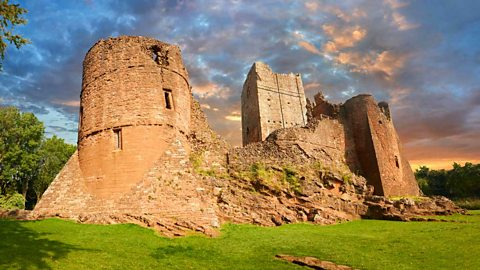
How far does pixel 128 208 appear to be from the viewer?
14297 mm

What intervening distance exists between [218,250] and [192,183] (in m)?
4.94

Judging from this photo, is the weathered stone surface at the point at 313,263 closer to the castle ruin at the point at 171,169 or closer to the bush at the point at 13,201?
the castle ruin at the point at 171,169

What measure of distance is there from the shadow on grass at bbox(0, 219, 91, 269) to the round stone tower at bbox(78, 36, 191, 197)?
378cm

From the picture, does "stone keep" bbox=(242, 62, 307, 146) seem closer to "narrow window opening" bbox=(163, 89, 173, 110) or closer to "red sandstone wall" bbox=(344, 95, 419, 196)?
"red sandstone wall" bbox=(344, 95, 419, 196)

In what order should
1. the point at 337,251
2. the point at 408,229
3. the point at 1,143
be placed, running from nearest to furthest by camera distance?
the point at 337,251 → the point at 408,229 → the point at 1,143

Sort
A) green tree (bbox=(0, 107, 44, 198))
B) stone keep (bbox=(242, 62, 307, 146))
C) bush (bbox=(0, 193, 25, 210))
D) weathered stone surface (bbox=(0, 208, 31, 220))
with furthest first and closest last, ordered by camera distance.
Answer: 1. stone keep (bbox=(242, 62, 307, 146))
2. green tree (bbox=(0, 107, 44, 198))
3. bush (bbox=(0, 193, 25, 210))
4. weathered stone surface (bbox=(0, 208, 31, 220))

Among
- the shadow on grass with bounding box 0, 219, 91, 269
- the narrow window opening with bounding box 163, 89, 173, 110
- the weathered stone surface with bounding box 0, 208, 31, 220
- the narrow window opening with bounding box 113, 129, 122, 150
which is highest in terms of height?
the narrow window opening with bounding box 163, 89, 173, 110

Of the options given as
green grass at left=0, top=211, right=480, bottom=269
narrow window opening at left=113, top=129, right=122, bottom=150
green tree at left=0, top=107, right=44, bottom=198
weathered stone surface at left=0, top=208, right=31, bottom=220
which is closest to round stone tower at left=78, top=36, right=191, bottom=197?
narrow window opening at left=113, top=129, right=122, bottom=150

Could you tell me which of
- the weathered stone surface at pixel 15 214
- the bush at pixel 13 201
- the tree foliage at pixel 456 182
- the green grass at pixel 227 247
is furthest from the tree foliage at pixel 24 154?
the tree foliage at pixel 456 182

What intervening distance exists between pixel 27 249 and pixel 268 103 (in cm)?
3702

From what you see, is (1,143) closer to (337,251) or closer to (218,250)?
(218,250)

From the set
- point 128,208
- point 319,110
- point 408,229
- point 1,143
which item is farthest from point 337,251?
point 1,143

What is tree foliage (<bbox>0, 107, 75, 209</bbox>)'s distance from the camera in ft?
104

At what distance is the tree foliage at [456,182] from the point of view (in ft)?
149
